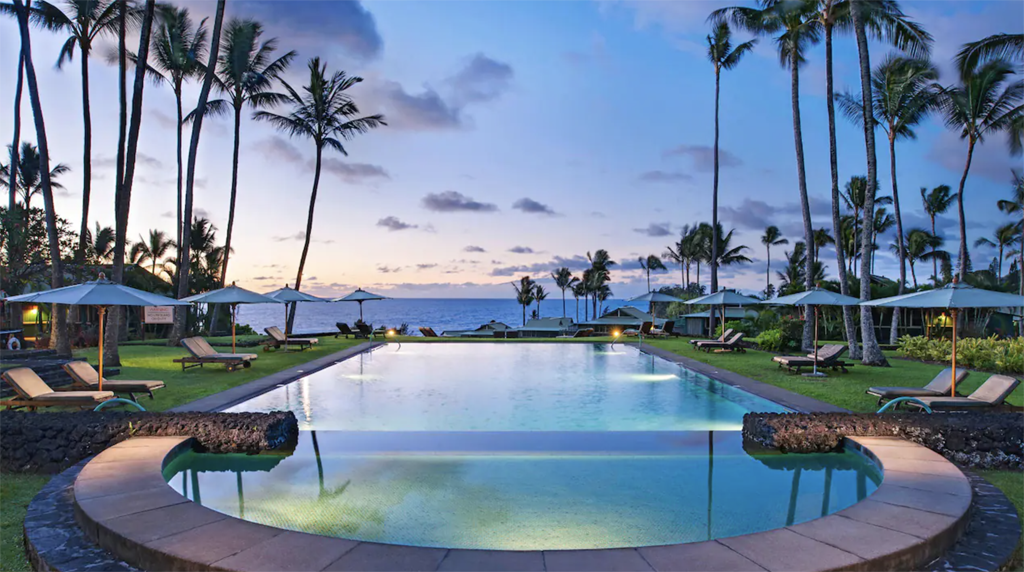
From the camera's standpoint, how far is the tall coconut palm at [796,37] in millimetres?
16203

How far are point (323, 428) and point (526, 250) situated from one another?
68.3 metres

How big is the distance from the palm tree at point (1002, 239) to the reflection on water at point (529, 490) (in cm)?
4661

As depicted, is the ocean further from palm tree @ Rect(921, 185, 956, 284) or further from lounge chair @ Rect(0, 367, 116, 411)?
lounge chair @ Rect(0, 367, 116, 411)

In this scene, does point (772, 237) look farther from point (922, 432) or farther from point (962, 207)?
point (922, 432)

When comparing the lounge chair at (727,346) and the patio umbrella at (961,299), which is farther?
the lounge chair at (727,346)

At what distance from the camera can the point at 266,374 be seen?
12.1 meters

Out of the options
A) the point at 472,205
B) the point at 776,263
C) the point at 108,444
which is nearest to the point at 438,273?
the point at 472,205

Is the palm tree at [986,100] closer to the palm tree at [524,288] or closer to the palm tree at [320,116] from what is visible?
the palm tree at [320,116]

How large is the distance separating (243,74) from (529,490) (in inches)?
873

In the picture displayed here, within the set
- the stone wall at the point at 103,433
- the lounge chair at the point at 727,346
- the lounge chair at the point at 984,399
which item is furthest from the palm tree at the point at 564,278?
the stone wall at the point at 103,433

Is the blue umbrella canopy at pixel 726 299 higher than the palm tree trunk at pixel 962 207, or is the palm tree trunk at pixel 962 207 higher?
the palm tree trunk at pixel 962 207

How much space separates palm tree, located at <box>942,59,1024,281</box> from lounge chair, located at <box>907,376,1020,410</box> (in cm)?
1453

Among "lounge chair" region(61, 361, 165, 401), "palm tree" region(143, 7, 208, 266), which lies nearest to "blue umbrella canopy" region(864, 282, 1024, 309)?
"lounge chair" region(61, 361, 165, 401)

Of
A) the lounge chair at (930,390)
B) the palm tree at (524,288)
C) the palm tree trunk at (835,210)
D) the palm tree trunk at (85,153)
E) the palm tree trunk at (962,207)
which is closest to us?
the lounge chair at (930,390)
